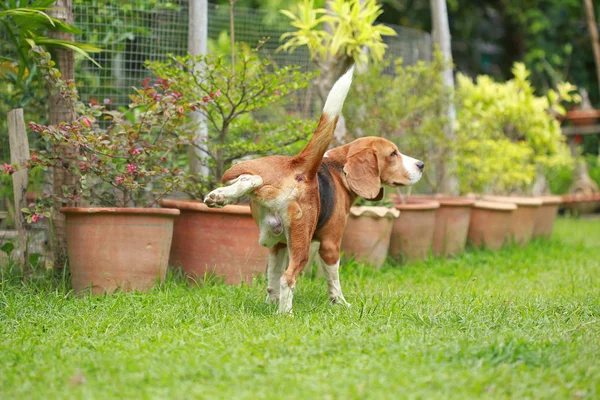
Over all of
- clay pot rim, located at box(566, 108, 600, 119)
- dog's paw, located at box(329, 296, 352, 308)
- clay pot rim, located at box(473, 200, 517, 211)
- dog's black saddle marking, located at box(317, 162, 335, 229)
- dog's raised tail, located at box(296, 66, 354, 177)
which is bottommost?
dog's paw, located at box(329, 296, 352, 308)

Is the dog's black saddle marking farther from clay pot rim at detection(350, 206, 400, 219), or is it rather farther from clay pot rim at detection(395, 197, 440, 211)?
clay pot rim at detection(395, 197, 440, 211)

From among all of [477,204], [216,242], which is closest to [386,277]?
[216,242]

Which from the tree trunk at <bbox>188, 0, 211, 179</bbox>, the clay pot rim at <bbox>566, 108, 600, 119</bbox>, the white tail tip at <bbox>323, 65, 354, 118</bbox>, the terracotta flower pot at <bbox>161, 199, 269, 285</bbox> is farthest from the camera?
the clay pot rim at <bbox>566, 108, 600, 119</bbox>

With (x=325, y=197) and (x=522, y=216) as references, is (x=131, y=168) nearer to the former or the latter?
(x=325, y=197)

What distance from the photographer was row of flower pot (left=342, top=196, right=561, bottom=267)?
22.1 ft

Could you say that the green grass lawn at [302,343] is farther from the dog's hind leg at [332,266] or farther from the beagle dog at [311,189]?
A: the beagle dog at [311,189]

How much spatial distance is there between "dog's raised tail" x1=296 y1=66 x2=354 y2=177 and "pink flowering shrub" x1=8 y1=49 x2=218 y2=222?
1.30m

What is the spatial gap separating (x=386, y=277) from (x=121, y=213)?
8.00 ft

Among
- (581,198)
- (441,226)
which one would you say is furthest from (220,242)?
(581,198)

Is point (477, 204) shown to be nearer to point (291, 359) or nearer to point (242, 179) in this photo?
point (242, 179)

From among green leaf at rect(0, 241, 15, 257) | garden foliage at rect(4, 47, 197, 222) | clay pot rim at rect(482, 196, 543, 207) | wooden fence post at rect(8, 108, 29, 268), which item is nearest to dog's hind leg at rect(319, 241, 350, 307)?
garden foliage at rect(4, 47, 197, 222)

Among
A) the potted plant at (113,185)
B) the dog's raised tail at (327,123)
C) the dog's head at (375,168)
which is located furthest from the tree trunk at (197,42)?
the dog's raised tail at (327,123)

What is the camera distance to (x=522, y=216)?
8641mm

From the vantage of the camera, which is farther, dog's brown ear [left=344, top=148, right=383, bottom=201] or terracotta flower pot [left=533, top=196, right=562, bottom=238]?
terracotta flower pot [left=533, top=196, right=562, bottom=238]
